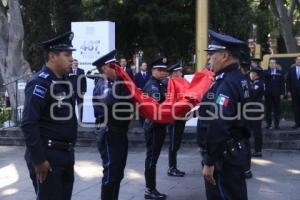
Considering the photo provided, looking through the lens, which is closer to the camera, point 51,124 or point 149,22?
point 51,124

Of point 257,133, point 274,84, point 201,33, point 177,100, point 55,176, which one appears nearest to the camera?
point 55,176

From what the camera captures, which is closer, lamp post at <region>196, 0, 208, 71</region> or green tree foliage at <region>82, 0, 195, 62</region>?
lamp post at <region>196, 0, 208, 71</region>

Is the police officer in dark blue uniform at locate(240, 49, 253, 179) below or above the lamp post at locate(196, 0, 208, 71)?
below

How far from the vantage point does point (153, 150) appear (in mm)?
7977

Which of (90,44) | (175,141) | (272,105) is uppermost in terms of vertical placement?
(90,44)

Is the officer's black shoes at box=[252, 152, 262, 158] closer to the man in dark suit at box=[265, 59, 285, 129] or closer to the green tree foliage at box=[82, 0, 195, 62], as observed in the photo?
the man in dark suit at box=[265, 59, 285, 129]

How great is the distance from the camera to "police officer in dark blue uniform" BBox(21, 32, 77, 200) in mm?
4836

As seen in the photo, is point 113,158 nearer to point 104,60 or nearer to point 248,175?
point 104,60

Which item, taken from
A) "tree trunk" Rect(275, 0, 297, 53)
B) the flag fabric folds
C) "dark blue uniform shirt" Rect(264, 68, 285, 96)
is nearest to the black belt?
the flag fabric folds

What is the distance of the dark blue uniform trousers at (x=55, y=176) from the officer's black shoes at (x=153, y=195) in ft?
9.11

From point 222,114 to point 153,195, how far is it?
3260 millimetres

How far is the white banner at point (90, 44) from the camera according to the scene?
14797 millimetres

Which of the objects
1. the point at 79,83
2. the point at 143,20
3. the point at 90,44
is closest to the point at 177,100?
the point at 79,83

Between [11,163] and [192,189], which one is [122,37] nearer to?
[11,163]
